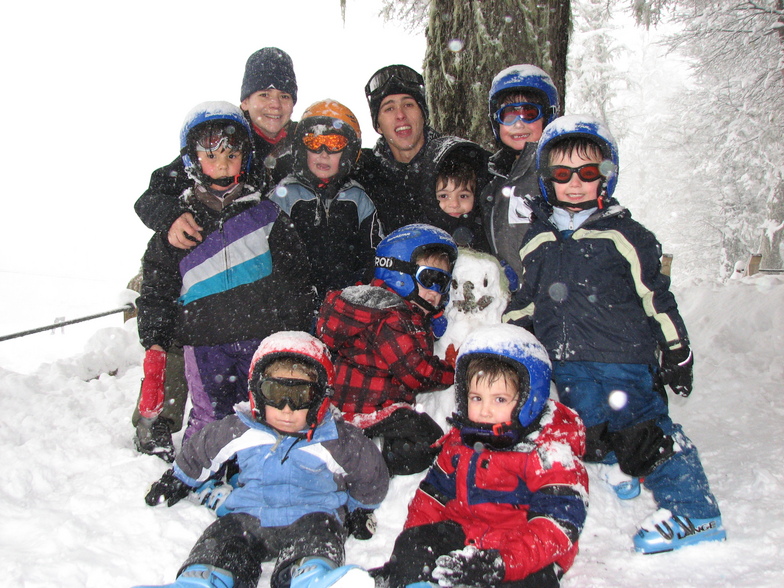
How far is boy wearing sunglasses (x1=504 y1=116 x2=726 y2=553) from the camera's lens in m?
2.68

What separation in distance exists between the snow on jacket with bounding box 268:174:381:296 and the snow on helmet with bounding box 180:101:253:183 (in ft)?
1.47

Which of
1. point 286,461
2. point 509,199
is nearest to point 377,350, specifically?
point 286,461

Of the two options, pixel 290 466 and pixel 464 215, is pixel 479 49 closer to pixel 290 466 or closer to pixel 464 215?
pixel 464 215

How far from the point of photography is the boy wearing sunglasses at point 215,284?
333 centimetres

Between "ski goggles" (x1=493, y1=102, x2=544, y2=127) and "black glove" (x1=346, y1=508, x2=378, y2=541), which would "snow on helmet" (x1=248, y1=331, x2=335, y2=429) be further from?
"ski goggles" (x1=493, y1=102, x2=544, y2=127)

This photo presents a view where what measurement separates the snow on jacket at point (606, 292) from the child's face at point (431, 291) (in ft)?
2.37

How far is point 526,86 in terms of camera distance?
374 centimetres

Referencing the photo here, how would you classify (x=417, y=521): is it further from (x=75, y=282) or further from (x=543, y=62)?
(x=75, y=282)

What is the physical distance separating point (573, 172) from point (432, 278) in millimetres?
1074

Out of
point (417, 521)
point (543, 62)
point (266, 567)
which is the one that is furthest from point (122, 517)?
point (543, 62)

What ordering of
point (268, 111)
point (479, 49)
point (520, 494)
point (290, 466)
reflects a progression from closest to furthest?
1. point (520, 494)
2. point (290, 466)
3. point (268, 111)
4. point (479, 49)

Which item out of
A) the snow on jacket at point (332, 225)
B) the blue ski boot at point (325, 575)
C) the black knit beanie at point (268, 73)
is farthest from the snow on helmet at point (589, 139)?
the black knit beanie at point (268, 73)

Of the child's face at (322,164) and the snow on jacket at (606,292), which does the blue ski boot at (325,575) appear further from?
the child's face at (322,164)

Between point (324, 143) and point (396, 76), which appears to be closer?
point (324, 143)
